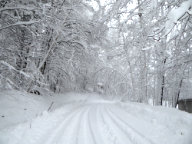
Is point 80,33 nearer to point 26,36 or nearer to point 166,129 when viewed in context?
point 26,36

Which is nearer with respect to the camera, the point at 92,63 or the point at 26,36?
the point at 26,36

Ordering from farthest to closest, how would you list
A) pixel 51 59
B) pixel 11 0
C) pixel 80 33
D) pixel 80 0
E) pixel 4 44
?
pixel 51 59, pixel 80 33, pixel 80 0, pixel 4 44, pixel 11 0

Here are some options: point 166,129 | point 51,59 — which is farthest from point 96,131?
point 51,59

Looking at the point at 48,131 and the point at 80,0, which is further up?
the point at 80,0

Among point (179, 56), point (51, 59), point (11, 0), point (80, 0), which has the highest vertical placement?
point (80, 0)

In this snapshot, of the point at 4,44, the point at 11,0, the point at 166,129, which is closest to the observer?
the point at 166,129

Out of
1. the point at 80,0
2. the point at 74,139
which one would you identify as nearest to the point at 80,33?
the point at 80,0

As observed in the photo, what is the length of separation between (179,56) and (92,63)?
9.92 meters

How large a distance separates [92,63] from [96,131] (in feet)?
33.3

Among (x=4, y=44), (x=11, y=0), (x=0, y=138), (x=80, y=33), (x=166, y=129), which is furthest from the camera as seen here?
(x=80, y=33)

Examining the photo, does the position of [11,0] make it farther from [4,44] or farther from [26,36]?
[26,36]

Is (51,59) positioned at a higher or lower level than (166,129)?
higher

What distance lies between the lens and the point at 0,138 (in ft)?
15.0

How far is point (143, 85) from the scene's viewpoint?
15.2 m
